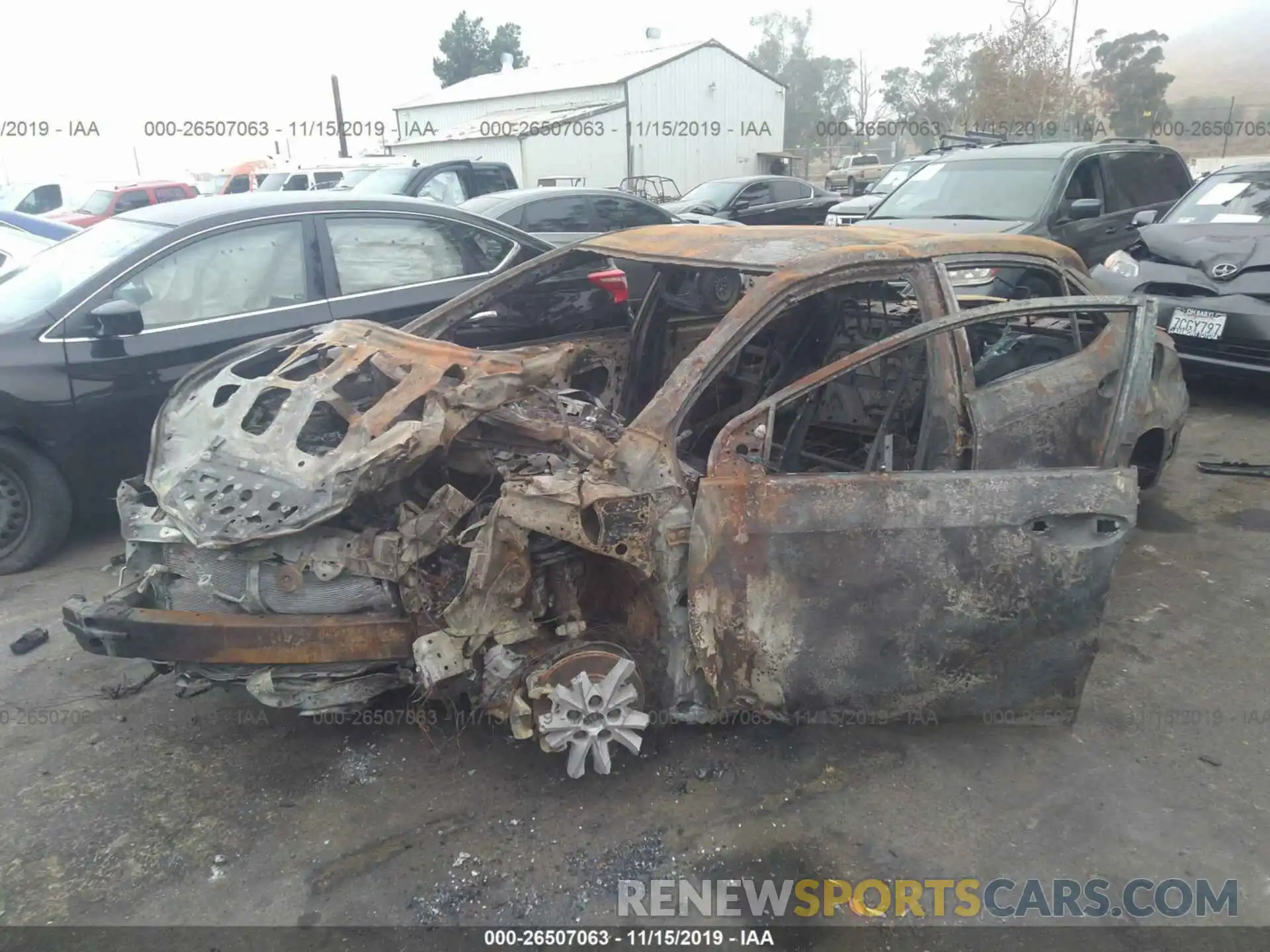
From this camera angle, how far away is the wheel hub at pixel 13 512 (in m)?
4.13

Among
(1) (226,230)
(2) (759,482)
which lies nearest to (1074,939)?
(2) (759,482)

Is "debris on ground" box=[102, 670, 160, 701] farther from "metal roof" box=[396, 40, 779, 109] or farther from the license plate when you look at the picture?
"metal roof" box=[396, 40, 779, 109]

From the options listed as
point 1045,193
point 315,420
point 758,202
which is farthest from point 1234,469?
point 758,202

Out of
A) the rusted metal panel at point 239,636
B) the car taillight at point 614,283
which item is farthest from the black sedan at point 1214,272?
the rusted metal panel at point 239,636

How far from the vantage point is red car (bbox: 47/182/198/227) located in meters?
14.6

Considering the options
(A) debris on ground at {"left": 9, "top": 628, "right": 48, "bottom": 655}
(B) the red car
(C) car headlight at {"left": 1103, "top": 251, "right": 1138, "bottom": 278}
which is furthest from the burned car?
(B) the red car

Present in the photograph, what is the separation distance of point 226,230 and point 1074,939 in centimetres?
467

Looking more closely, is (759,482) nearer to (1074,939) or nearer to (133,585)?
(1074,939)

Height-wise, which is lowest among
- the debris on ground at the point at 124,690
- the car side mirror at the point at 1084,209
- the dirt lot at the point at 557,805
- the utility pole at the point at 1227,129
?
the dirt lot at the point at 557,805

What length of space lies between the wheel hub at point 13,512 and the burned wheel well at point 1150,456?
5.32 m

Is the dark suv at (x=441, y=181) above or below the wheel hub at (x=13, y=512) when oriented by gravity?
above

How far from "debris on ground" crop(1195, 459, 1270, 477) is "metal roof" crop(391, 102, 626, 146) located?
21.8m

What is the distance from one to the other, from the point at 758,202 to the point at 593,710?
42.7ft

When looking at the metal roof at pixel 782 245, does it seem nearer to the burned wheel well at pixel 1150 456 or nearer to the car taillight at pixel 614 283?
the car taillight at pixel 614 283
